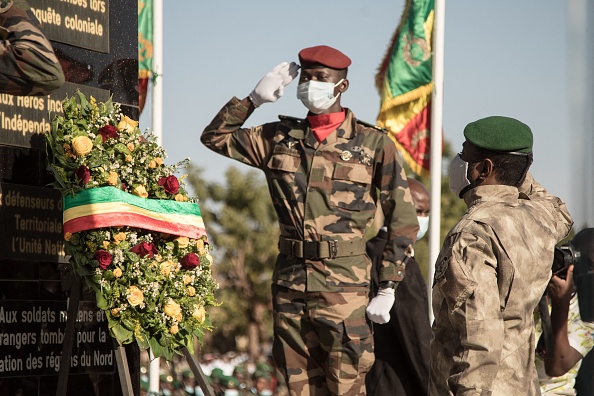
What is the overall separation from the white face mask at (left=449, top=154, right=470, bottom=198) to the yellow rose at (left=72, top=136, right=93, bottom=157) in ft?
5.55

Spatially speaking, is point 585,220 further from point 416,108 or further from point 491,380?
point 416,108

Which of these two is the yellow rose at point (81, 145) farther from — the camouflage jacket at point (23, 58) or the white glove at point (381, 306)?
the white glove at point (381, 306)

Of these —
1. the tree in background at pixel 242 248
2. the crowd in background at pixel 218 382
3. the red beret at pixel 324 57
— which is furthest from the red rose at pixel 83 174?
the tree in background at pixel 242 248

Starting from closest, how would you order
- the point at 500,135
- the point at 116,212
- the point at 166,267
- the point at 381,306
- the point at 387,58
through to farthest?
the point at 500,135, the point at 116,212, the point at 166,267, the point at 381,306, the point at 387,58

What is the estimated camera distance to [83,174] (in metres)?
4.50

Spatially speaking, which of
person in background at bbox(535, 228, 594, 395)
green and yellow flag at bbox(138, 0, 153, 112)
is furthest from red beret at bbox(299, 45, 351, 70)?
green and yellow flag at bbox(138, 0, 153, 112)

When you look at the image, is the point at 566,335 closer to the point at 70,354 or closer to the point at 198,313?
the point at 198,313

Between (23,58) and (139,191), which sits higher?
(23,58)

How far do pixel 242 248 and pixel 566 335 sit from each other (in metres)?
25.8

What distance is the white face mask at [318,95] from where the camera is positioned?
5.65 meters

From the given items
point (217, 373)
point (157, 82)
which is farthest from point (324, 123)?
point (217, 373)

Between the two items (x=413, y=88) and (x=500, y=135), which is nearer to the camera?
(x=500, y=135)

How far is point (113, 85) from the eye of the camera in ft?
17.6

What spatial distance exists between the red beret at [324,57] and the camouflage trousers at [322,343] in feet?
4.31
